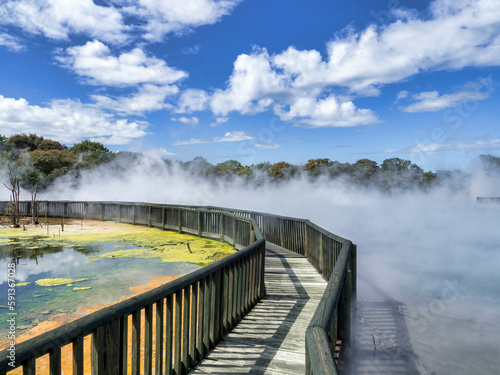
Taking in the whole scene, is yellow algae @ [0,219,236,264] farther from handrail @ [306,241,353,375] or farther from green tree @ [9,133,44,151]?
green tree @ [9,133,44,151]

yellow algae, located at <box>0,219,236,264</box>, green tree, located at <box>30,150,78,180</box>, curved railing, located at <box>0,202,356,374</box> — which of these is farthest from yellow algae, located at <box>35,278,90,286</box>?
green tree, located at <box>30,150,78,180</box>

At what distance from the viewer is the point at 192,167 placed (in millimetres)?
75375

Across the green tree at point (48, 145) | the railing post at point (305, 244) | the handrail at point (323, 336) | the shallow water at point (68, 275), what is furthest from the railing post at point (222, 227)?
the green tree at point (48, 145)

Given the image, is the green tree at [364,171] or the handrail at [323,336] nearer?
the handrail at [323,336]

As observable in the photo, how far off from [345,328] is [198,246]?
10017 mm

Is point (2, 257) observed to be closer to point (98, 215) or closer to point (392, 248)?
point (98, 215)

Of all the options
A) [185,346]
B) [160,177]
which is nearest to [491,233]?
[160,177]

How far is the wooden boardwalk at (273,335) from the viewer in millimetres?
3857

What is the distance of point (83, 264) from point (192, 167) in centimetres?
6555

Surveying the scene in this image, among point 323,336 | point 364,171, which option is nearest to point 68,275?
point 323,336

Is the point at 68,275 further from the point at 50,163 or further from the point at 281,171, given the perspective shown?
the point at 281,171

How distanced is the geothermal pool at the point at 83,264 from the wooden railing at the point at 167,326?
2.69 meters

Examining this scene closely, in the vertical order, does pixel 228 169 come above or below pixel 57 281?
above

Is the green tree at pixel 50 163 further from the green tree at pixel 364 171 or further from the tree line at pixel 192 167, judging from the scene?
the green tree at pixel 364 171
